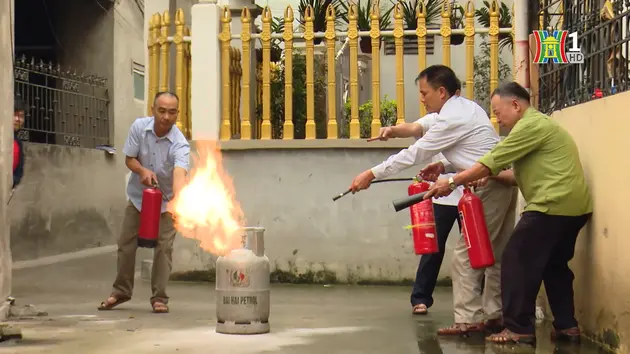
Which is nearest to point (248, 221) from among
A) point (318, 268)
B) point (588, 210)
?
point (318, 268)

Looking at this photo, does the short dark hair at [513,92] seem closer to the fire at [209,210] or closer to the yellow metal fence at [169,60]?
the fire at [209,210]

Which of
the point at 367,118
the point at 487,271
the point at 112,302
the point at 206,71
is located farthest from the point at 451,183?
the point at 367,118

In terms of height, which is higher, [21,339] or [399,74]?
[399,74]

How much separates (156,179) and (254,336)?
1.95 meters

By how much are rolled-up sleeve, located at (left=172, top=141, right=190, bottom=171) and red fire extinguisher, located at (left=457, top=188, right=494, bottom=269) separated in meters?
2.54

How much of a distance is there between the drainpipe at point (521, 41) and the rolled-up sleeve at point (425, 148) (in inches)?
82.9

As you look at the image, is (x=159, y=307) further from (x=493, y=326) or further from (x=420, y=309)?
(x=493, y=326)

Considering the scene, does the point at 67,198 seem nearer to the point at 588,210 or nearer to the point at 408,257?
the point at 408,257

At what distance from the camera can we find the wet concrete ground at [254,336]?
651 cm

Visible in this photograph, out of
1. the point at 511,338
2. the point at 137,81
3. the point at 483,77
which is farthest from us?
the point at 137,81

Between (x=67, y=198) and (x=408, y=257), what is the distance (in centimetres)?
572

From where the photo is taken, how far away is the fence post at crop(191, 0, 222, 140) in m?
10.3

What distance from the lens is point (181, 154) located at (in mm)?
8242

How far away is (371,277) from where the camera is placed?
10.2 m
